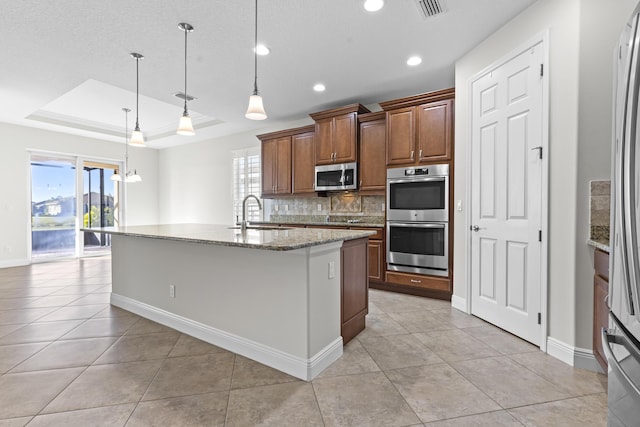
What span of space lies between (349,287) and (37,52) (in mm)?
3857

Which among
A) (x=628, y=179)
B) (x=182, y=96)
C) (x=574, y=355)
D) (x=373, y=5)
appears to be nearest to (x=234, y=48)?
(x=373, y=5)

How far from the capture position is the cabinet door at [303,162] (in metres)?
4.80

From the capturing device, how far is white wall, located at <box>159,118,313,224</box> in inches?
254

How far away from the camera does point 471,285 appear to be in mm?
3016

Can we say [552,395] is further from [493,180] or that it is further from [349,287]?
[493,180]

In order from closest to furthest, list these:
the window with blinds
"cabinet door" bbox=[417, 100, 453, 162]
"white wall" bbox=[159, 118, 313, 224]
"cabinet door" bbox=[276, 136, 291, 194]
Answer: "cabinet door" bbox=[417, 100, 453, 162] < "cabinet door" bbox=[276, 136, 291, 194] < the window with blinds < "white wall" bbox=[159, 118, 313, 224]

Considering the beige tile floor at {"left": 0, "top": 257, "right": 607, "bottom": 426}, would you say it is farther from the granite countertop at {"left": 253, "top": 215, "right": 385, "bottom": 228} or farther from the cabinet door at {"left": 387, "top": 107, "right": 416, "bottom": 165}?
the cabinet door at {"left": 387, "top": 107, "right": 416, "bottom": 165}

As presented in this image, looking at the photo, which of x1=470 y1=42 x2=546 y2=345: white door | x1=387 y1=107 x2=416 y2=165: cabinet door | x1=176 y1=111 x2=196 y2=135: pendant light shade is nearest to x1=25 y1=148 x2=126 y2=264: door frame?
x1=176 y1=111 x2=196 y2=135: pendant light shade

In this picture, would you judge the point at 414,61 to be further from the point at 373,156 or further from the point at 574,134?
the point at 574,134

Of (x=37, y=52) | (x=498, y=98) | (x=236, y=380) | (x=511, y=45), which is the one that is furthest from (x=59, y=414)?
(x=511, y=45)

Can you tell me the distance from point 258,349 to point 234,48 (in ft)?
9.05

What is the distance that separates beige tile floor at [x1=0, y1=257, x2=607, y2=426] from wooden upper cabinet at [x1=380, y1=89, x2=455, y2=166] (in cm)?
190

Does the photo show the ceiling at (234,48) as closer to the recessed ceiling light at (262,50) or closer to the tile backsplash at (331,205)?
the recessed ceiling light at (262,50)

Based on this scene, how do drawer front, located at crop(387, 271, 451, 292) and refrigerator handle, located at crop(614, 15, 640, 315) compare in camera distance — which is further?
drawer front, located at crop(387, 271, 451, 292)
